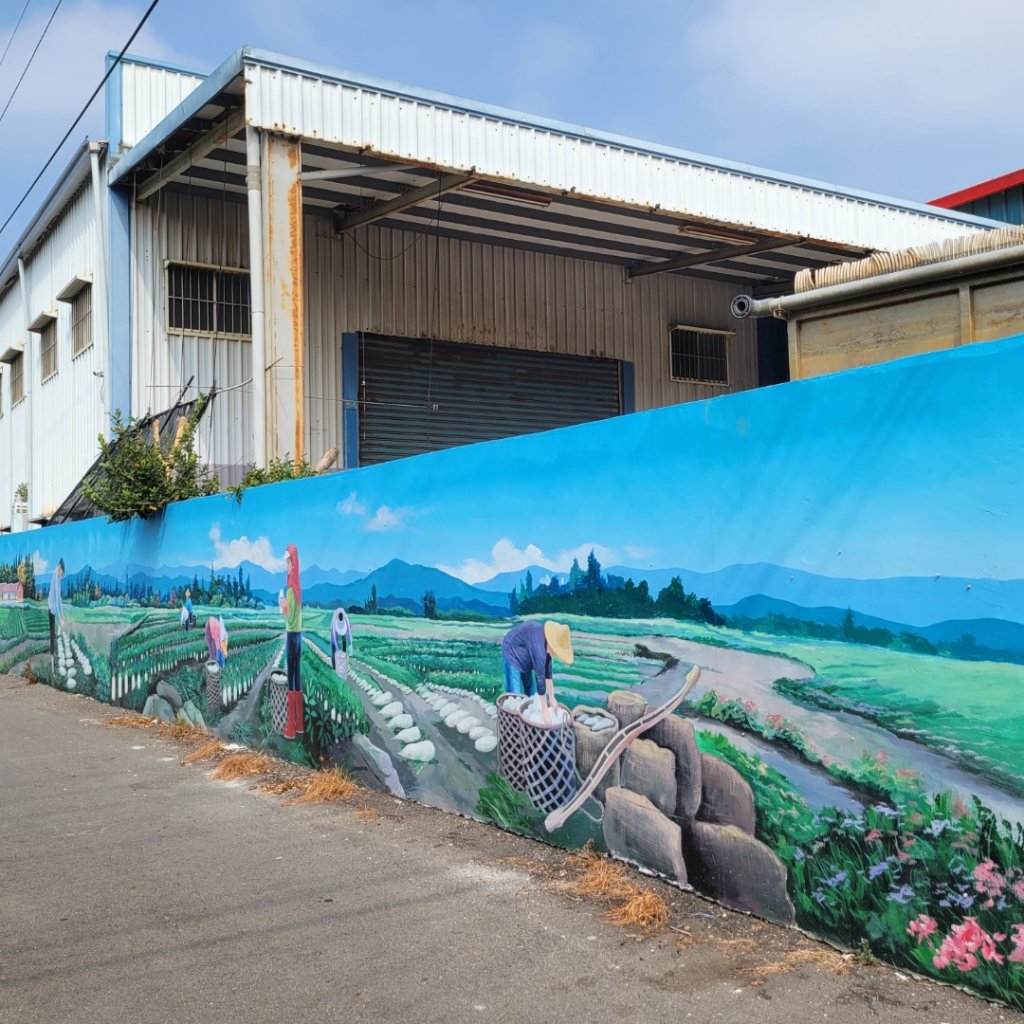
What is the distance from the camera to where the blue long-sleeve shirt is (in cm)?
621

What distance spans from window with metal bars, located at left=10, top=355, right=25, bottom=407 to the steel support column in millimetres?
11015

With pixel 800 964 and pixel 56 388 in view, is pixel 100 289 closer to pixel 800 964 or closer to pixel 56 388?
pixel 56 388

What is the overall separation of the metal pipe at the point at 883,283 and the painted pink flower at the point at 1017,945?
270 centimetres

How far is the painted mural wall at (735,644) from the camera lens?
403 centimetres

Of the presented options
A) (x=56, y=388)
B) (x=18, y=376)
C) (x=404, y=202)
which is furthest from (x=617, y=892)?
(x=18, y=376)

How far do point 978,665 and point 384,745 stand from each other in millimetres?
4685

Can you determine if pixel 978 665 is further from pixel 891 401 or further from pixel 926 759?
pixel 891 401

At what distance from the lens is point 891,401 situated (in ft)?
14.3

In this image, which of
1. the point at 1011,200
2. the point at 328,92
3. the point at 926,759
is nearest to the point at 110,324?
the point at 328,92

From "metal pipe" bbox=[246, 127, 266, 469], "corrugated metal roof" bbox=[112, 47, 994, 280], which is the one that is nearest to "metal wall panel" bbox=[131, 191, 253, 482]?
"corrugated metal roof" bbox=[112, 47, 994, 280]

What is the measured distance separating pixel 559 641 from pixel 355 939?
191 cm

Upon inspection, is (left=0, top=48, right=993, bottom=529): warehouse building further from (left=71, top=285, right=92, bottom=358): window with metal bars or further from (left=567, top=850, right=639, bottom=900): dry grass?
(left=567, top=850, right=639, bottom=900): dry grass

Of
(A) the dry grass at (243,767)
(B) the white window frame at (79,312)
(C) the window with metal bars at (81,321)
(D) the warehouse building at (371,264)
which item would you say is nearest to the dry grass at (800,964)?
(A) the dry grass at (243,767)

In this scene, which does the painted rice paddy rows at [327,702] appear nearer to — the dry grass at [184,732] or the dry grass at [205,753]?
the dry grass at [205,753]
